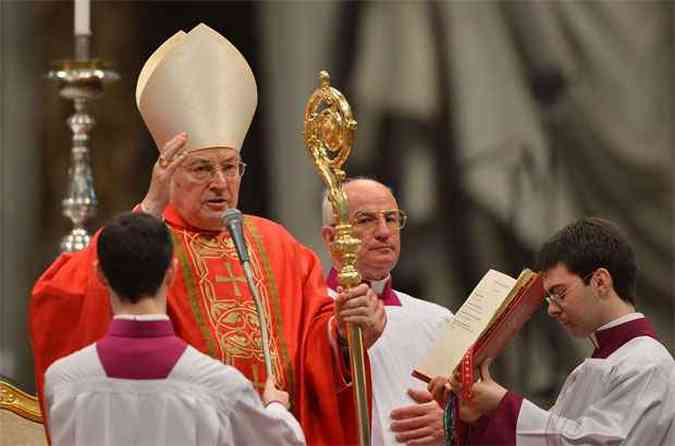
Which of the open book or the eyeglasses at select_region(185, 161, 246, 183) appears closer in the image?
the open book

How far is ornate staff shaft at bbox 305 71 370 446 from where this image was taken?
428 cm

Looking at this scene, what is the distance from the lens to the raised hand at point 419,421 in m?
4.84

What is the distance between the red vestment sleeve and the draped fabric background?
2.73 m

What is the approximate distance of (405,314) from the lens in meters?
5.48

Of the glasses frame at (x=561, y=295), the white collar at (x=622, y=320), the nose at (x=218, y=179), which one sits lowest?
the white collar at (x=622, y=320)

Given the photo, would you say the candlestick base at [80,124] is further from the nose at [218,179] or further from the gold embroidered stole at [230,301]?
the nose at [218,179]

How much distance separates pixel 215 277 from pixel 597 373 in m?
1.21

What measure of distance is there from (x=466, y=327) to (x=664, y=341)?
284 cm

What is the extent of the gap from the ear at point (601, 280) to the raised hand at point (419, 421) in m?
0.75

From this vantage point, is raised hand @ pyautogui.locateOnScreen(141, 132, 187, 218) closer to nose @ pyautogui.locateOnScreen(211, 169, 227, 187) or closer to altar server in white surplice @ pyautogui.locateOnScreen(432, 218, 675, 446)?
nose @ pyautogui.locateOnScreen(211, 169, 227, 187)

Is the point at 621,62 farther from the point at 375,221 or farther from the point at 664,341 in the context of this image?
the point at 375,221

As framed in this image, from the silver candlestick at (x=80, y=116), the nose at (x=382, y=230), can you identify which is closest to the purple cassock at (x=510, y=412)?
the nose at (x=382, y=230)

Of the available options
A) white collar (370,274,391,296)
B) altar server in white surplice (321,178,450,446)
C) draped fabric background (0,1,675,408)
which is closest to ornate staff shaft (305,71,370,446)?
altar server in white surplice (321,178,450,446)

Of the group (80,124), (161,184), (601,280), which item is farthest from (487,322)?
(80,124)
